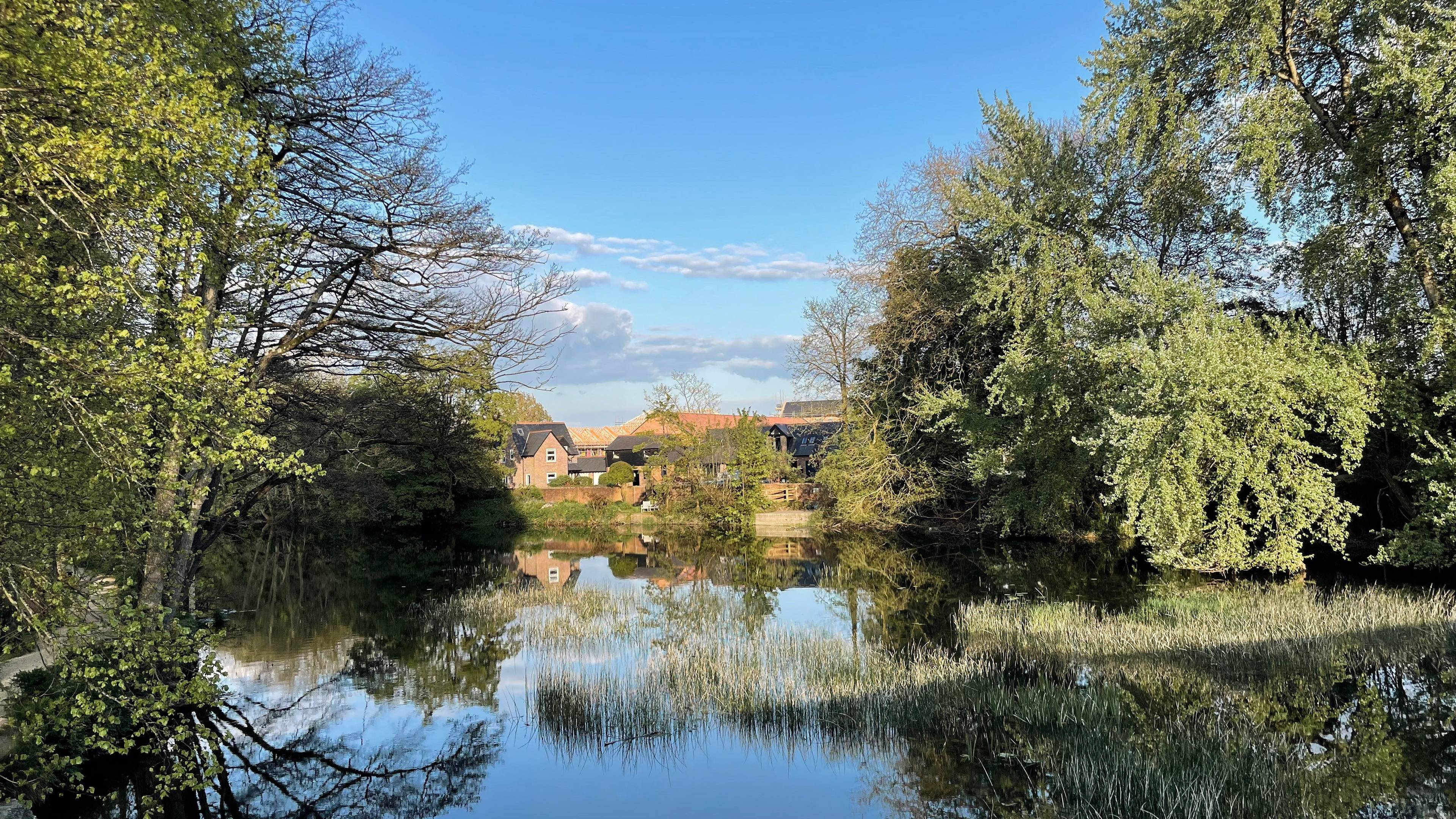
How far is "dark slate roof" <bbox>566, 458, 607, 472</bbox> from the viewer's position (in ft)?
236

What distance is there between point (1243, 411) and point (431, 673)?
14.6m

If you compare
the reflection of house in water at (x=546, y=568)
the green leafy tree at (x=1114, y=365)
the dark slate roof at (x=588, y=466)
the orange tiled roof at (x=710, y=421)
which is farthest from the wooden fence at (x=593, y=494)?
A: the dark slate roof at (x=588, y=466)

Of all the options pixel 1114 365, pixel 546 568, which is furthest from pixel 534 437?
pixel 1114 365

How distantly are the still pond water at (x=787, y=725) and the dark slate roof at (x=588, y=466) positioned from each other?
2173 inches

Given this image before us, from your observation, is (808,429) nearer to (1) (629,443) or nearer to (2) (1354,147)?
(1) (629,443)

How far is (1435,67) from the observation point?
1271 centimetres

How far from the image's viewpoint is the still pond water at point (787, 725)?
23.9 feet

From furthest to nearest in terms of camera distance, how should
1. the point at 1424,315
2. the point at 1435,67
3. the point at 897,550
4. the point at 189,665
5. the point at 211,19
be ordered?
the point at 897,550 → the point at 1424,315 → the point at 1435,67 → the point at 189,665 → the point at 211,19

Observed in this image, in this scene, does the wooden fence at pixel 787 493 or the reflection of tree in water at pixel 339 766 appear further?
the wooden fence at pixel 787 493

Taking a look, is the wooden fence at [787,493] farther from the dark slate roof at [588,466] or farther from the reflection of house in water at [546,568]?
the dark slate roof at [588,466]

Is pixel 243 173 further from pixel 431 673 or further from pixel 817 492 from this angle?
pixel 817 492

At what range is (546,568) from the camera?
25.9 meters

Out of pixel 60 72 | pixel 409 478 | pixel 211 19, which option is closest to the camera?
pixel 60 72

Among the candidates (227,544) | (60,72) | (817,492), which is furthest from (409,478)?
(60,72)
